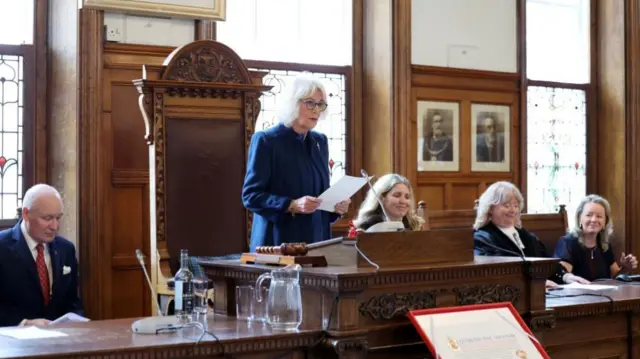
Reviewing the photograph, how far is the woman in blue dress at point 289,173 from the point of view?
12.0 feet

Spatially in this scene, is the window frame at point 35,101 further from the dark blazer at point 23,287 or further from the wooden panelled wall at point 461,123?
the wooden panelled wall at point 461,123

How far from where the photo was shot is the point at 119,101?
518cm

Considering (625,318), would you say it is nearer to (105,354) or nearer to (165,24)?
(105,354)

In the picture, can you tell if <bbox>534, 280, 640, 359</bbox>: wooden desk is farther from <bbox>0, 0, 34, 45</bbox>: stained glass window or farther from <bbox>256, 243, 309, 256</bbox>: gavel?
<bbox>0, 0, 34, 45</bbox>: stained glass window

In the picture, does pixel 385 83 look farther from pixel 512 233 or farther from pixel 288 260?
pixel 288 260

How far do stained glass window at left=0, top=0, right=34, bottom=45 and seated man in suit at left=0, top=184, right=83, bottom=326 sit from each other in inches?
58.8

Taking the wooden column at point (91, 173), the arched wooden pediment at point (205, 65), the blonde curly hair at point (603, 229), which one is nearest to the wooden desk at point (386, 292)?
the arched wooden pediment at point (205, 65)

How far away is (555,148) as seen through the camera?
7613 mm

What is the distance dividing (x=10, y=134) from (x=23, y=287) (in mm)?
1545

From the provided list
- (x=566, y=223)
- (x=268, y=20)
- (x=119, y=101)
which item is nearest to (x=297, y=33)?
(x=268, y=20)

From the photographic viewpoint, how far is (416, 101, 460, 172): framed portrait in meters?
6.64

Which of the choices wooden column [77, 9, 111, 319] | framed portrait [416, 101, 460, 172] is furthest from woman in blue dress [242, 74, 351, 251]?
framed portrait [416, 101, 460, 172]

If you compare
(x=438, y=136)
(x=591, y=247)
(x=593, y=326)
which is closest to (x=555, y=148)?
(x=438, y=136)

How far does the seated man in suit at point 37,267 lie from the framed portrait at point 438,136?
315 cm
